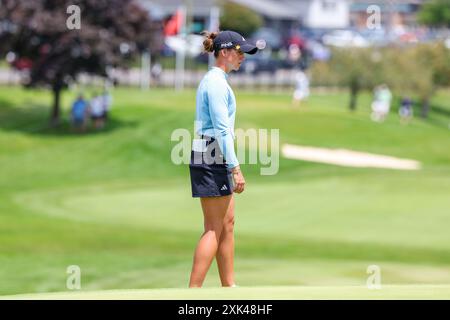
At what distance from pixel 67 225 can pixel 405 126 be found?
2871cm

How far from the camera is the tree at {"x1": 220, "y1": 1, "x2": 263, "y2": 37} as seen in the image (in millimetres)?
98375

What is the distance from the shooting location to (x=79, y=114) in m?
45.5

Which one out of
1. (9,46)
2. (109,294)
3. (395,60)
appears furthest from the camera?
(395,60)

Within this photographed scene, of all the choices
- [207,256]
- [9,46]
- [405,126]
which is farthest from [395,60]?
[207,256]

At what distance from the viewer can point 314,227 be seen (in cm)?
2373

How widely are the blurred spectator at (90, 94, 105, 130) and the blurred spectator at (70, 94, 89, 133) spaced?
0.32m

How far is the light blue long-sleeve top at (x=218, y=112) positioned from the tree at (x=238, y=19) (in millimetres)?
87213

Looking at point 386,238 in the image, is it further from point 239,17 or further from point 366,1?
point 366,1

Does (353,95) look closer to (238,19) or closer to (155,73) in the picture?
(155,73)

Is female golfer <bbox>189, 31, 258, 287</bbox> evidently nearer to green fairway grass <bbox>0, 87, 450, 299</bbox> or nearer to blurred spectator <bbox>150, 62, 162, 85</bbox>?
green fairway grass <bbox>0, 87, 450, 299</bbox>

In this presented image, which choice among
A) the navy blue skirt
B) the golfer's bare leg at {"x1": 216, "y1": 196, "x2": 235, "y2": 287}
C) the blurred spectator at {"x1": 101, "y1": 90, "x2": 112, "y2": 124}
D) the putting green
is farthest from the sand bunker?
the putting green

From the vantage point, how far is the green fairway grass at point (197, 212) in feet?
55.0

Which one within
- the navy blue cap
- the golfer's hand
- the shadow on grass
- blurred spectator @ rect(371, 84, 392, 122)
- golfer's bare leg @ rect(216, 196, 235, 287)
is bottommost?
blurred spectator @ rect(371, 84, 392, 122)

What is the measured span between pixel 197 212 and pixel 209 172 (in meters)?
15.6
